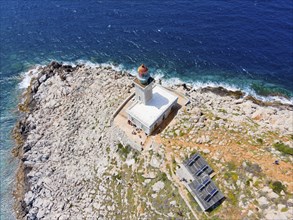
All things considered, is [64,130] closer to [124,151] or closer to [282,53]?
[124,151]

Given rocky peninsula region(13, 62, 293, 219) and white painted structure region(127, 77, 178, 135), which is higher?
white painted structure region(127, 77, 178, 135)

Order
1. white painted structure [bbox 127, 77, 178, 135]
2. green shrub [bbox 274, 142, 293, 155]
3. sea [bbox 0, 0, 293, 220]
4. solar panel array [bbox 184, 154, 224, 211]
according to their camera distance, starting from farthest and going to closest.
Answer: sea [bbox 0, 0, 293, 220]
white painted structure [bbox 127, 77, 178, 135]
green shrub [bbox 274, 142, 293, 155]
solar panel array [bbox 184, 154, 224, 211]

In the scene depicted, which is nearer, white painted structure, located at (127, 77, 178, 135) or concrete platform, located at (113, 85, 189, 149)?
white painted structure, located at (127, 77, 178, 135)

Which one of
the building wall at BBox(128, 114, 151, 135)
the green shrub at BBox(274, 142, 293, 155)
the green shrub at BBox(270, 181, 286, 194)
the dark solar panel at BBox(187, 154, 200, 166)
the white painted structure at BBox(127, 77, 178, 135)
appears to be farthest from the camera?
the building wall at BBox(128, 114, 151, 135)

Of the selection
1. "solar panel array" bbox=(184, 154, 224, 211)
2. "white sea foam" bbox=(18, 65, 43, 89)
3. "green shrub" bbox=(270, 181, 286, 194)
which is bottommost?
"white sea foam" bbox=(18, 65, 43, 89)

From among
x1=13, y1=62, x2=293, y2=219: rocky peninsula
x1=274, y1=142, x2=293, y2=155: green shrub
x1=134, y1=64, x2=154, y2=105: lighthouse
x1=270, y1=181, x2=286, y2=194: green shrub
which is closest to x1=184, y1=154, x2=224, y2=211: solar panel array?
x1=13, y1=62, x2=293, y2=219: rocky peninsula

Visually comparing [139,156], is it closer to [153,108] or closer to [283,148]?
[153,108]

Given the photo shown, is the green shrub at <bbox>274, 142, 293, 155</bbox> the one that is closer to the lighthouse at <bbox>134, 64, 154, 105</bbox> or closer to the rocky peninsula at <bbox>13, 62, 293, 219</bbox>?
the rocky peninsula at <bbox>13, 62, 293, 219</bbox>

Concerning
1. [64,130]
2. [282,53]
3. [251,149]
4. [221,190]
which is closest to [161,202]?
[221,190]
